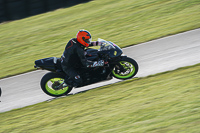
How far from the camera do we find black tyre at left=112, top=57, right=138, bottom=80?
817cm

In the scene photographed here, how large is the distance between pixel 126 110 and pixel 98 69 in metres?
1.93

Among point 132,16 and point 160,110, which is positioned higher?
point 132,16

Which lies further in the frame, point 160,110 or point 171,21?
point 171,21

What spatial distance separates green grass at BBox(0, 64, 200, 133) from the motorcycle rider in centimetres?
55

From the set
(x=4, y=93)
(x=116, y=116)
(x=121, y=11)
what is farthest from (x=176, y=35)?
(x=4, y=93)

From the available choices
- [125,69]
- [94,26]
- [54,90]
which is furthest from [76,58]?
[94,26]

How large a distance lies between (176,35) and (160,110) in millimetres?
5804

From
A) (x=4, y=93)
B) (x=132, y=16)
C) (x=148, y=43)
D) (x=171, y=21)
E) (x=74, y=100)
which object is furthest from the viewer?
(x=132, y=16)

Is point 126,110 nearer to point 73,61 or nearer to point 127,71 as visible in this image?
point 127,71

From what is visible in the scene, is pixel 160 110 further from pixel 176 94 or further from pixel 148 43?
pixel 148 43

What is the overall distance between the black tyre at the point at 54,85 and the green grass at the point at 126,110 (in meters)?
0.32

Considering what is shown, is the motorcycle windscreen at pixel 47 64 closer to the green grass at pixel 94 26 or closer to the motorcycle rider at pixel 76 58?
the motorcycle rider at pixel 76 58

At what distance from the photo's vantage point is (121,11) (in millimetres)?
15594

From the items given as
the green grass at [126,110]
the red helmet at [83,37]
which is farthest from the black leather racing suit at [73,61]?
the green grass at [126,110]
